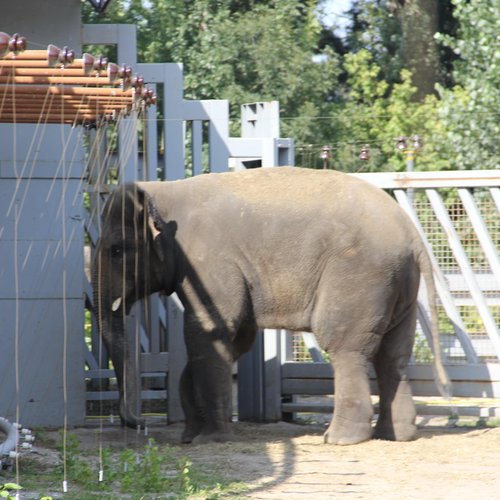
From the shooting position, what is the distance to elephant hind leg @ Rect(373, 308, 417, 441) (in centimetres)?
1047

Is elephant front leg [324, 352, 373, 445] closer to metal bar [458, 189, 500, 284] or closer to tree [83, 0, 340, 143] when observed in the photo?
metal bar [458, 189, 500, 284]

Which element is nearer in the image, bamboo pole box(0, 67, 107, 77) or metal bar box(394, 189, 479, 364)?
bamboo pole box(0, 67, 107, 77)

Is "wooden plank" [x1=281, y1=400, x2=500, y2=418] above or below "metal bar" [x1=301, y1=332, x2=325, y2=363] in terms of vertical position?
below

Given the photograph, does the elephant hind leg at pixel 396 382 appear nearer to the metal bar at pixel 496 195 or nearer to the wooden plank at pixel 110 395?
the metal bar at pixel 496 195

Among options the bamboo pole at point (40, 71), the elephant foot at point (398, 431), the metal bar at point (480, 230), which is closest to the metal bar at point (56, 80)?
the bamboo pole at point (40, 71)

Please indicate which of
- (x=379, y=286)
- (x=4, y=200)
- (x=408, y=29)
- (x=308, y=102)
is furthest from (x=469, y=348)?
(x=408, y=29)

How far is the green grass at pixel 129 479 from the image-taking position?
7883mm

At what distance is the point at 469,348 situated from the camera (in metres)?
11.3

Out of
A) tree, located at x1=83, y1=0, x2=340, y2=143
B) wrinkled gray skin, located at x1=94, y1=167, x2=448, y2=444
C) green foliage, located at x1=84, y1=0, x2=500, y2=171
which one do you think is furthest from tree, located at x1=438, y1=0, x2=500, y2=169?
wrinkled gray skin, located at x1=94, y1=167, x2=448, y2=444

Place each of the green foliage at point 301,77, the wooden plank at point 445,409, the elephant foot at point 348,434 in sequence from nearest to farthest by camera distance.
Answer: the elephant foot at point 348,434 < the wooden plank at point 445,409 < the green foliage at point 301,77

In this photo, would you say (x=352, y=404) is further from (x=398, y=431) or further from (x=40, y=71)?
(x=40, y=71)

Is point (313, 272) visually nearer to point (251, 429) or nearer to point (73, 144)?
point (251, 429)

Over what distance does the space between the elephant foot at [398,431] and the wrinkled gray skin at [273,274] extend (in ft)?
0.03

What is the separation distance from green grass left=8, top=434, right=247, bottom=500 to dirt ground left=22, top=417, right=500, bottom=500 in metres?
0.21
